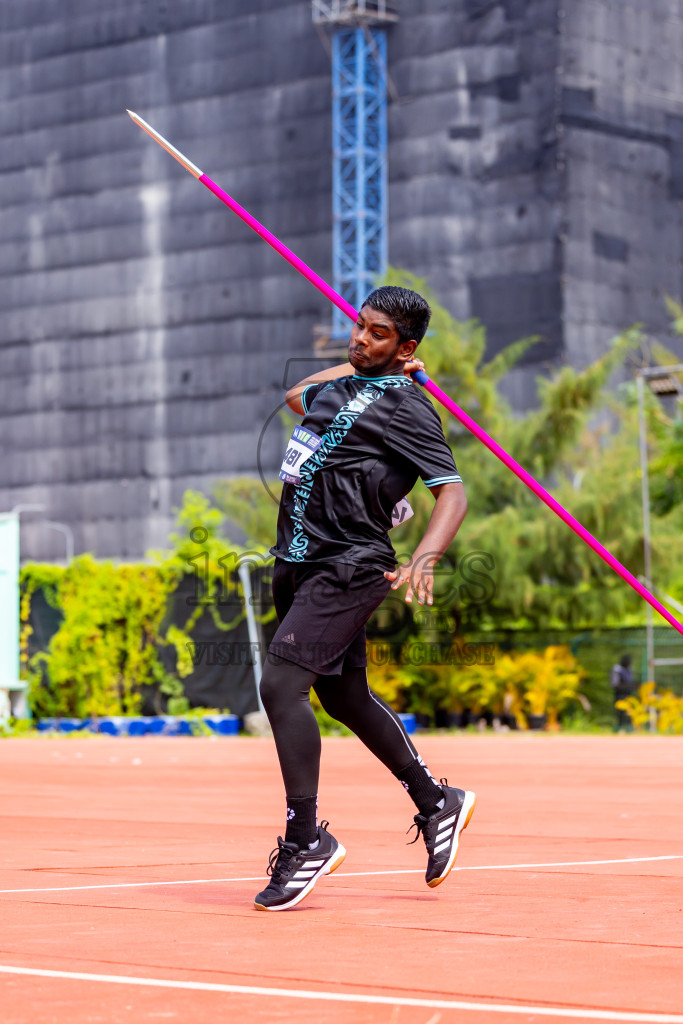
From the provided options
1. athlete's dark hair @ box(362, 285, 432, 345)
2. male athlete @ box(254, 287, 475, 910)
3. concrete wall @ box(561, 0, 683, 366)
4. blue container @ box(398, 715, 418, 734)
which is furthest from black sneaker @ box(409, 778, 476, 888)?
concrete wall @ box(561, 0, 683, 366)

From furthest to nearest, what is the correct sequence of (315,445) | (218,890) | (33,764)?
(33,764) < (218,890) < (315,445)

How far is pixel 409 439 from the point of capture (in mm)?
4836

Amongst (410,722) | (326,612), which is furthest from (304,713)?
(410,722)

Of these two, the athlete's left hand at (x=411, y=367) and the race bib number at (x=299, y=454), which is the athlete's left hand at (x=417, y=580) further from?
the athlete's left hand at (x=411, y=367)

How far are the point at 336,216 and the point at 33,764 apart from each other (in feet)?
122

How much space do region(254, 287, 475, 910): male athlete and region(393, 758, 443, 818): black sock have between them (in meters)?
0.16

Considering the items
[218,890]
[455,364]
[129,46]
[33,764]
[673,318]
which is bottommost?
[33,764]

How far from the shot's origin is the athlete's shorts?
474cm

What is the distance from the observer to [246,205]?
172ft

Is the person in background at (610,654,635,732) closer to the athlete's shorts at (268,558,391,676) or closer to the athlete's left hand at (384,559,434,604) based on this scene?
the athlete's shorts at (268,558,391,676)

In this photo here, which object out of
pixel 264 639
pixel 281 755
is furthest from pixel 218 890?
pixel 264 639

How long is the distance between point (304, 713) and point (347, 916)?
604mm

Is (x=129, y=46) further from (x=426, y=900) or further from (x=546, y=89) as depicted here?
(x=426, y=900)

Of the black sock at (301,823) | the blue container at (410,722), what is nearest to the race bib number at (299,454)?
the black sock at (301,823)
